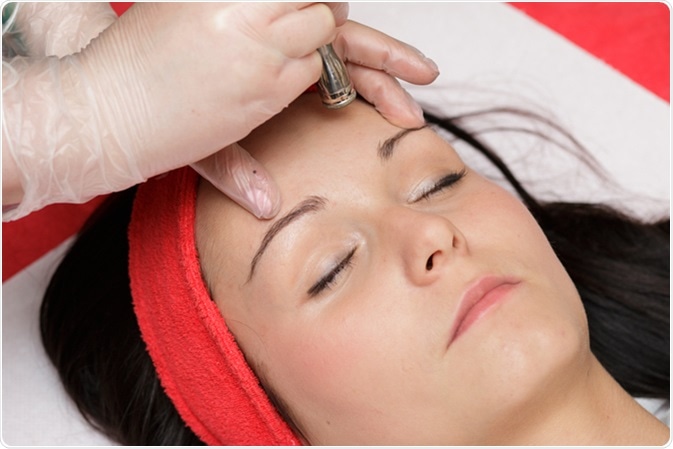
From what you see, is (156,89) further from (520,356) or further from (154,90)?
(520,356)

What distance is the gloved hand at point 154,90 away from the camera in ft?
3.99

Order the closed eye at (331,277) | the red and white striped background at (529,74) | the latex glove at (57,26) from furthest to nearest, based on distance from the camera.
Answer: the red and white striped background at (529,74)
the latex glove at (57,26)
the closed eye at (331,277)

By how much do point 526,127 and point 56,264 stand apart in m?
1.17

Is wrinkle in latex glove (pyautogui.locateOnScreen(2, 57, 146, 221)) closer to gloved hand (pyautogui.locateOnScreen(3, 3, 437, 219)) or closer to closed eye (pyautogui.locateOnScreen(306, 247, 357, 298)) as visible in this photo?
gloved hand (pyautogui.locateOnScreen(3, 3, 437, 219))

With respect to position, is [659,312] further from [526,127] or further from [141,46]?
[141,46]

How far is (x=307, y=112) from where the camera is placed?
148 cm

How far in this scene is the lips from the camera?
127 centimetres

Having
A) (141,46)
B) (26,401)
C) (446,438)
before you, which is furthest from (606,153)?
(26,401)

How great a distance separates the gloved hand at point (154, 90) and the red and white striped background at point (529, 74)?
726 millimetres

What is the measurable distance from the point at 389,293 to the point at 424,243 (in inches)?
3.6

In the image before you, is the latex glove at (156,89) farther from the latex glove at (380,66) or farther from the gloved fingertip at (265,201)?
the latex glove at (380,66)

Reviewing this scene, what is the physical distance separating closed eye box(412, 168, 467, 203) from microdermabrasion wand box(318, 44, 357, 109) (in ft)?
0.63

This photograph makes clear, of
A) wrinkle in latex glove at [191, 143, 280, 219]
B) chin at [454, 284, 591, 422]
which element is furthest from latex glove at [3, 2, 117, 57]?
chin at [454, 284, 591, 422]

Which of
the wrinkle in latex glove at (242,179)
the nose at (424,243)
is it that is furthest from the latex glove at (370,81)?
the nose at (424,243)
